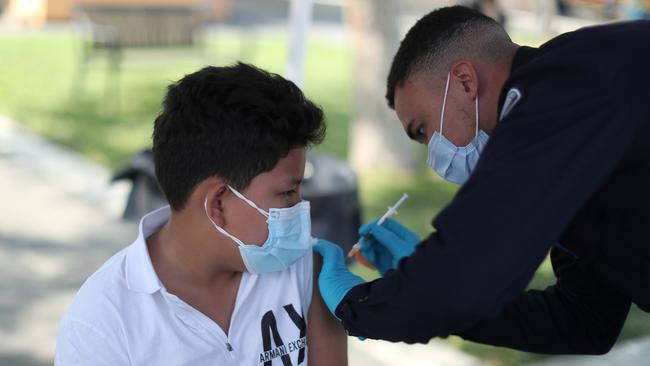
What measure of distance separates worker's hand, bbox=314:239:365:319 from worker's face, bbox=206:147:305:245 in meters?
0.20

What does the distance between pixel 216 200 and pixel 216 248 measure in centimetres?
13

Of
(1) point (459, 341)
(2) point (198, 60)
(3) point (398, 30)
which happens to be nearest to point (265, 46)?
(2) point (198, 60)

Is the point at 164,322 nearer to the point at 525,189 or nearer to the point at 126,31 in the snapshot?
the point at 525,189

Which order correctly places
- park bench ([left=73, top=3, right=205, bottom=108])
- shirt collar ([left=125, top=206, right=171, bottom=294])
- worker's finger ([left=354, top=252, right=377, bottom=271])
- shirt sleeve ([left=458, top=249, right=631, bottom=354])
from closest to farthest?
shirt collar ([left=125, top=206, right=171, bottom=294]) → shirt sleeve ([left=458, top=249, right=631, bottom=354]) → worker's finger ([left=354, top=252, right=377, bottom=271]) → park bench ([left=73, top=3, right=205, bottom=108])

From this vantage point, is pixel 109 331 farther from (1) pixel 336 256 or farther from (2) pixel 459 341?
(2) pixel 459 341

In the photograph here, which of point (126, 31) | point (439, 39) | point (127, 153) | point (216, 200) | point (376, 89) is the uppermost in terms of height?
point (439, 39)

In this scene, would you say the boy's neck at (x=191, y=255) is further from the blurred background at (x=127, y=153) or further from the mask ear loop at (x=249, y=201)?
the blurred background at (x=127, y=153)

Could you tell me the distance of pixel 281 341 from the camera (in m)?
1.95

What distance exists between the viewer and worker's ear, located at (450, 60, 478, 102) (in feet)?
5.62

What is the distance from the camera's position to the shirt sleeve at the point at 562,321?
2.00m

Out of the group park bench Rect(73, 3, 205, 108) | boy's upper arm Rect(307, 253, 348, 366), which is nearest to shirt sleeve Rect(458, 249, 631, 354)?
boy's upper arm Rect(307, 253, 348, 366)

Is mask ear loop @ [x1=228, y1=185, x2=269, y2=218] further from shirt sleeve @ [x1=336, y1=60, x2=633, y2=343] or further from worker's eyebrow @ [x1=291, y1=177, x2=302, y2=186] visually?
shirt sleeve @ [x1=336, y1=60, x2=633, y2=343]

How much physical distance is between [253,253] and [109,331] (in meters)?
0.38

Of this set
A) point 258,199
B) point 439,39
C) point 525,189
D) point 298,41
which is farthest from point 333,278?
point 298,41
